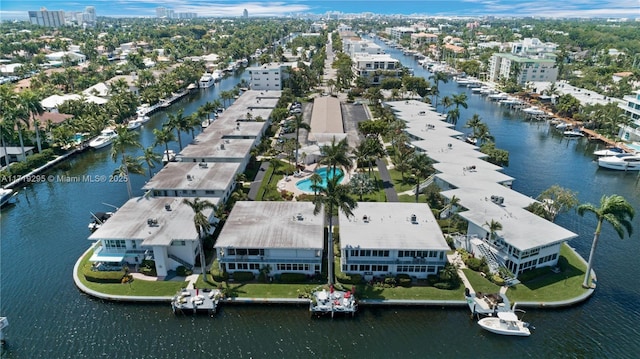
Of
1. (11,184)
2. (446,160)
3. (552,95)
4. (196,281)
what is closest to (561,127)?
(552,95)

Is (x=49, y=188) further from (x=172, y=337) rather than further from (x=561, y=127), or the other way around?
(x=561, y=127)

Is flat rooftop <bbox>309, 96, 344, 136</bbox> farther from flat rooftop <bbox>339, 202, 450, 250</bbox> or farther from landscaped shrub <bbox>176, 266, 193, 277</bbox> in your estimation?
landscaped shrub <bbox>176, 266, 193, 277</bbox>

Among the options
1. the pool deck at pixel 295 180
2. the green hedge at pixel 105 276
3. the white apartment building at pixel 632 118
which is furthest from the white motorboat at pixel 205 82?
the white apartment building at pixel 632 118

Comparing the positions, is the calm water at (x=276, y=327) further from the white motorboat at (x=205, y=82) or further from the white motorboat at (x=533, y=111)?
the white motorboat at (x=205, y=82)

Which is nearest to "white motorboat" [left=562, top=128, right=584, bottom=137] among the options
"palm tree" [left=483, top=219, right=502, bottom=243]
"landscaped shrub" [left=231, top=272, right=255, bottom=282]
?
"palm tree" [left=483, top=219, right=502, bottom=243]

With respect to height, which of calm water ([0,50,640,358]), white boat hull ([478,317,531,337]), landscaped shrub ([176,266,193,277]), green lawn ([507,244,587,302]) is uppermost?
landscaped shrub ([176,266,193,277])

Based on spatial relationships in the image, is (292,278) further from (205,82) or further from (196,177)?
(205,82)
